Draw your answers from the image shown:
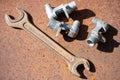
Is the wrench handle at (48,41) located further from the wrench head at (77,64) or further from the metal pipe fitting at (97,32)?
the metal pipe fitting at (97,32)

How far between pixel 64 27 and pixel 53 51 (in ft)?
0.61

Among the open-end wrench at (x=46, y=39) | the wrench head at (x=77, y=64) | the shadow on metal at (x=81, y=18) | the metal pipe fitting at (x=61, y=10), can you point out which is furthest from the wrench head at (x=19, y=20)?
the wrench head at (x=77, y=64)

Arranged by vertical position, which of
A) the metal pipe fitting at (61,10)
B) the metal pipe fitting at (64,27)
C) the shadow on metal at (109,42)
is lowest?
the shadow on metal at (109,42)

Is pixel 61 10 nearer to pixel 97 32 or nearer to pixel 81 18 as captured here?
pixel 81 18

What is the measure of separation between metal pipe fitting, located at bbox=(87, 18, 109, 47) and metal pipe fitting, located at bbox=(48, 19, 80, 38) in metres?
0.11

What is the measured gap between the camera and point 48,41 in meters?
2.02

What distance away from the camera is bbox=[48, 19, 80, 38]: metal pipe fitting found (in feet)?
6.41

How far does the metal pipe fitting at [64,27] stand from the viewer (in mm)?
1954

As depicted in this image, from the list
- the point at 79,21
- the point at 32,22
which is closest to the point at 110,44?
the point at 79,21

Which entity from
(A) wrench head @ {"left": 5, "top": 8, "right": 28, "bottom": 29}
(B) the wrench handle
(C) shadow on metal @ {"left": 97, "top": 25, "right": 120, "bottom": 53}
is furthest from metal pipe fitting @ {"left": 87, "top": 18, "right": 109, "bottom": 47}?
(A) wrench head @ {"left": 5, "top": 8, "right": 28, "bottom": 29}

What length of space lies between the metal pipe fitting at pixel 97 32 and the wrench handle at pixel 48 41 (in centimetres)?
17

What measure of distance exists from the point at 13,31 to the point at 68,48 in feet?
1.43

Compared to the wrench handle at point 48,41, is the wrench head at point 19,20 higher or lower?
higher

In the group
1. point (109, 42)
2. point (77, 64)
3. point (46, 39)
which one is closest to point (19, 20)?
point (46, 39)
